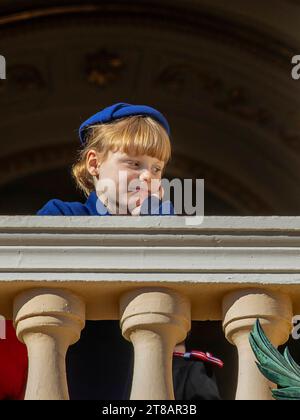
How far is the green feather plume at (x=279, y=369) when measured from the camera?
3203 mm

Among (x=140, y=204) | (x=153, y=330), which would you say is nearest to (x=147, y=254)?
(x=153, y=330)

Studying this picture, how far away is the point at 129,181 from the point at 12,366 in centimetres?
66

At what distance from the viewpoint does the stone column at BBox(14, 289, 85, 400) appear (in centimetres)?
329

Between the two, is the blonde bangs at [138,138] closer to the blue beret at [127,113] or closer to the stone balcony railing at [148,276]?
the blue beret at [127,113]

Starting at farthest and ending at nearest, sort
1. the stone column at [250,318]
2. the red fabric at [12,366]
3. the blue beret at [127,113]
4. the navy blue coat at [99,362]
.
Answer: the blue beret at [127,113]
the navy blue coat at [99,362]
the red fabric at [12,366]
the stone column at [250,318]

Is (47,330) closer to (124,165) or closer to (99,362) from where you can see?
(99,362)

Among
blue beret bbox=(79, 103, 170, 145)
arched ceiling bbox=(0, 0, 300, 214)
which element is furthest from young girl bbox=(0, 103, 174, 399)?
arched ceiling bbox=(0, 0, 300, 214)

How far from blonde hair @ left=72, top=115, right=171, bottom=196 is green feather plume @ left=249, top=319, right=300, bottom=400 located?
0.89 metres

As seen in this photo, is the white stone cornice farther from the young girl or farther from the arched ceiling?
the arched ceiling

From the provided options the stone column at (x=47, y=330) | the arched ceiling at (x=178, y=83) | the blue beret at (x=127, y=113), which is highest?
the arched ceiling at (x=178, y=83)

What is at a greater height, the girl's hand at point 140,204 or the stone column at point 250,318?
the girl's hand at point 140,204

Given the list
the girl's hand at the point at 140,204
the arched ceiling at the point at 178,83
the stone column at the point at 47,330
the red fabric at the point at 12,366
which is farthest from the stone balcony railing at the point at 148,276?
the arched ceiling at the point at 178,83

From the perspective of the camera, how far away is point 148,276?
335 centimetres

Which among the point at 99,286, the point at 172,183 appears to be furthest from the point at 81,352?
the point at 172,183
